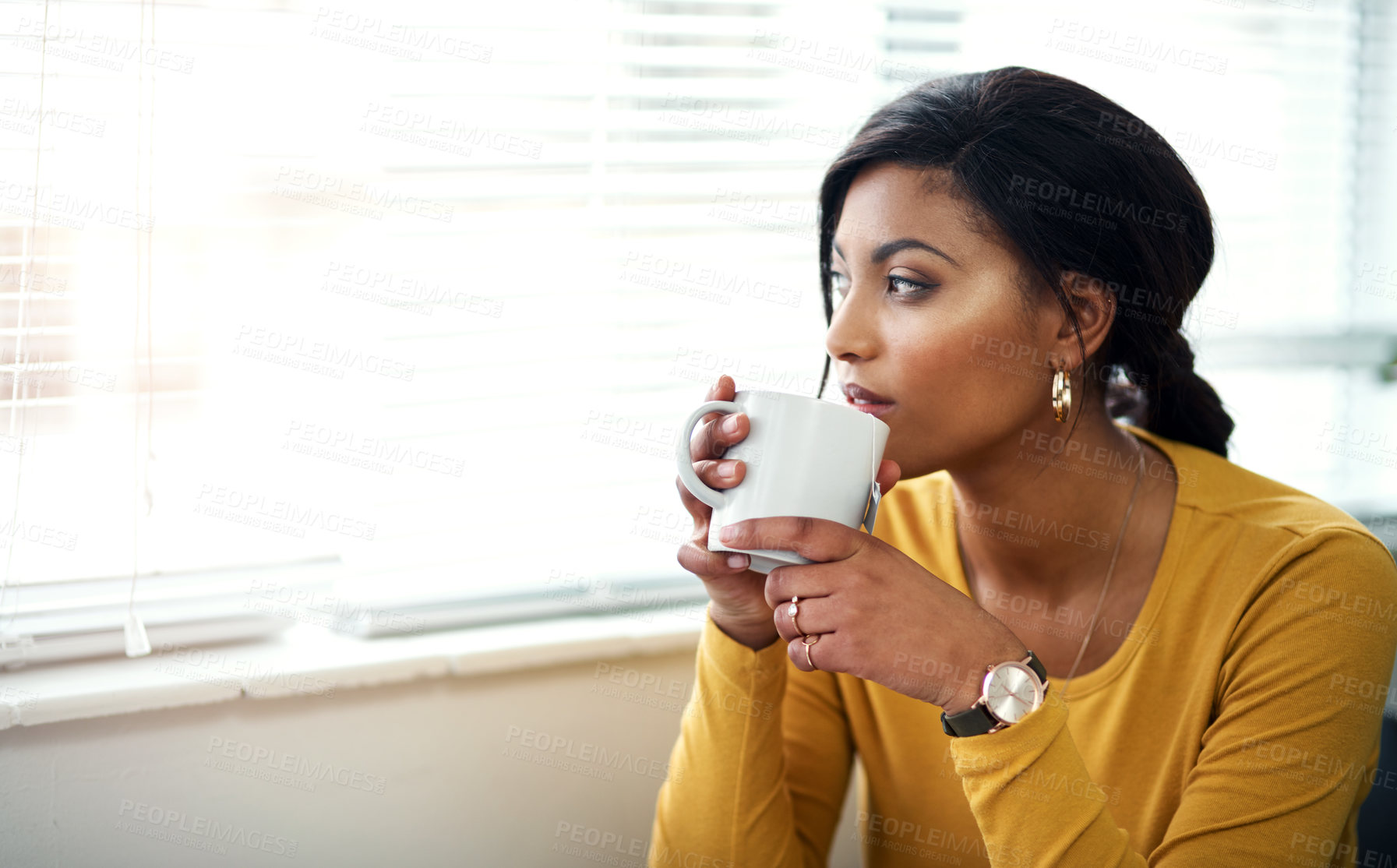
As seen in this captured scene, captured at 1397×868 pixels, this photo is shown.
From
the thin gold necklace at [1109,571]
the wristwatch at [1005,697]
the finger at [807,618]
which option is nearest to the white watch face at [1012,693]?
the wristwatch at [1005,697]

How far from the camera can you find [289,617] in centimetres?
125

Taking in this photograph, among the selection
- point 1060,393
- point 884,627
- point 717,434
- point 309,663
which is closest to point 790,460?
point 717,434

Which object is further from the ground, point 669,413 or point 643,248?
point 643,248

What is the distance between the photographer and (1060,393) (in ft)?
3.34

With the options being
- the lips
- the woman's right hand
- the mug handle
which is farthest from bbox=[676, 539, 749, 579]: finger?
the lips

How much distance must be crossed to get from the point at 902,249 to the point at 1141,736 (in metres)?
0.56

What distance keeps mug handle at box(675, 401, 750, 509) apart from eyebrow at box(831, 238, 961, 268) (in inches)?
11.6

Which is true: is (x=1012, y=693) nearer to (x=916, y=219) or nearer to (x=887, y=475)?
(x=887, y=475)

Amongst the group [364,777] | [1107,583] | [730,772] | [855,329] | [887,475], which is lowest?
[364,777]

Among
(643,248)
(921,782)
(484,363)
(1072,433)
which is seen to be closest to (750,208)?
(643,248)

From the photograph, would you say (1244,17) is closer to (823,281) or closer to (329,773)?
(823,281)

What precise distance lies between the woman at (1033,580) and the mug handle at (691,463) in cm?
2

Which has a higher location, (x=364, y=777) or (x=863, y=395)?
(x=863, y=395)

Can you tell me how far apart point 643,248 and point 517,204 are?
184 mm
